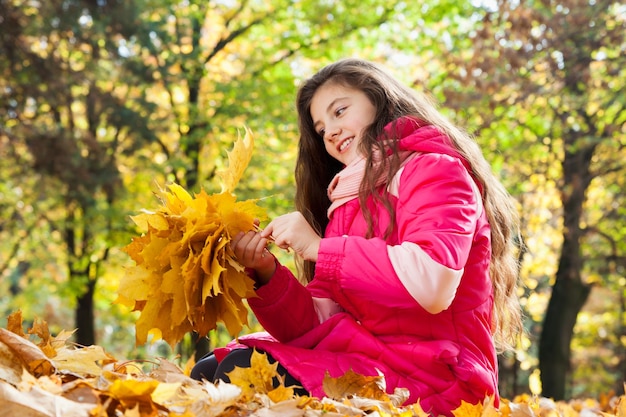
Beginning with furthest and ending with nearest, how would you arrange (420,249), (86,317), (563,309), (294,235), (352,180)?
(86,317)
(563,309)
(352,180)
(294,235)
(420,249)

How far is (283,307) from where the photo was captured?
2406 millimetres

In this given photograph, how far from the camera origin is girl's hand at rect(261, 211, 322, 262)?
225cm

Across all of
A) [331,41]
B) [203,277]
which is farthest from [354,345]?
[331,41]

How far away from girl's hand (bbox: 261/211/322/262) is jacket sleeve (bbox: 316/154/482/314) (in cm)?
10

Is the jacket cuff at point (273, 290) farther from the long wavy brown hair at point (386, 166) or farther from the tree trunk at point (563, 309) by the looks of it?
the tree trunk at point (563, 309)

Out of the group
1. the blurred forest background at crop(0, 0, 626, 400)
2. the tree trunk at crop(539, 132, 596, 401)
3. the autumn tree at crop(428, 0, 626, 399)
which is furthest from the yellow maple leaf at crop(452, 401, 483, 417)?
the tree trunk at crop(539, 132, 596, 401)

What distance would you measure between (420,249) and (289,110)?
31.9ft

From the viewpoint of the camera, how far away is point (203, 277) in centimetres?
212

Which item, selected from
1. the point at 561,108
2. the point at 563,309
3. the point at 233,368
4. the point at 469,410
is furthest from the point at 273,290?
the point at 563,309

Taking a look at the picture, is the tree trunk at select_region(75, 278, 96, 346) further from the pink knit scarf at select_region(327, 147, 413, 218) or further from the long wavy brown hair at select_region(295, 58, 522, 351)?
the pink knit scarf at select_region(327, 147, 413, 218)

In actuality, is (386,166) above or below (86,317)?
above

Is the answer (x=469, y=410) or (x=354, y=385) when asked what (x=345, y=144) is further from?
(x=469, y=410)

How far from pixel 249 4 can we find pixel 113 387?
1281 centimetres

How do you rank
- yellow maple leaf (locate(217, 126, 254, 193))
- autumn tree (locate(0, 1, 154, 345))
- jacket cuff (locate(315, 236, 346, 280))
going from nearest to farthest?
jacket cuff (locate(315, 236, 346, 280)), yellow maple leaf (locate(217, 126, 254, 193)), autumn tree (locate(0, 1, 154, 345))
